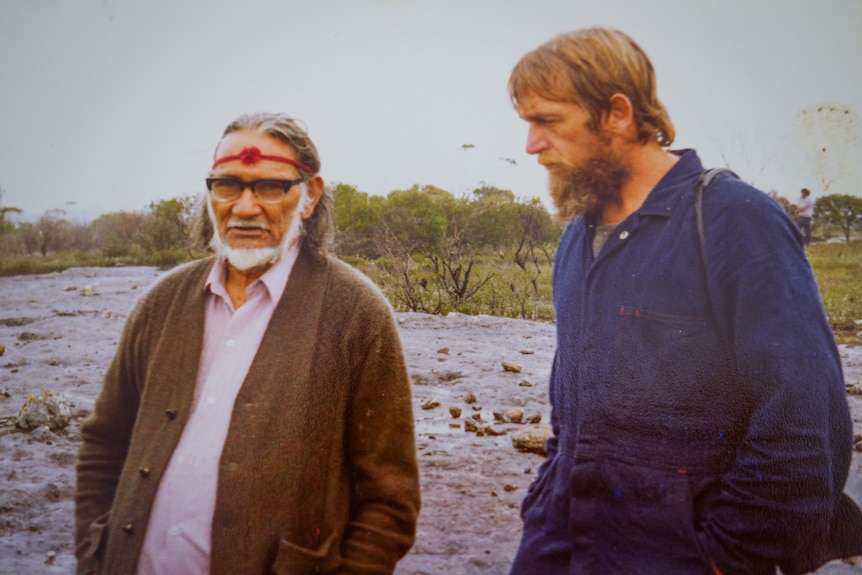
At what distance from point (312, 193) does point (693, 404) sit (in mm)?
1073

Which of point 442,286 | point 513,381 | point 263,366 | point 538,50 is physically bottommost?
point 513,381

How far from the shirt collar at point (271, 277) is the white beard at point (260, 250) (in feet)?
0.05

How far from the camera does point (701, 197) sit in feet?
4.72

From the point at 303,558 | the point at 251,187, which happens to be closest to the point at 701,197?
the point at 251,187

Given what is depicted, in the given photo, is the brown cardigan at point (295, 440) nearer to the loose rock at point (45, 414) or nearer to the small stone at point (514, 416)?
the small stone at point (514, 416)

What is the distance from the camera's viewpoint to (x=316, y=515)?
1606 mm

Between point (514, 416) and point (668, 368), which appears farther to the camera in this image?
point (514, 416)

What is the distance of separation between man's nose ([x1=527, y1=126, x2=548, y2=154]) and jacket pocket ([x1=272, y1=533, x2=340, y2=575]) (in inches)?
42.0

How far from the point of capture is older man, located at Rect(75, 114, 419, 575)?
1593 mm

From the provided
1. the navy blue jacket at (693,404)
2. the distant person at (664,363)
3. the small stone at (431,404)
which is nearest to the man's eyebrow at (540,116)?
the distant person at (664,363)

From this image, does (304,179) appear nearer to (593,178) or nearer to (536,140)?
(536,140)

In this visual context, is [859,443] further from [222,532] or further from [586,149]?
[222,532]

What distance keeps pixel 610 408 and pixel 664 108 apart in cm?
77

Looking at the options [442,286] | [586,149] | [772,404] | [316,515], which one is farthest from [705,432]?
[442,286]
